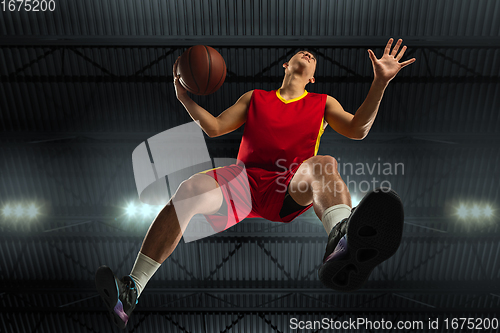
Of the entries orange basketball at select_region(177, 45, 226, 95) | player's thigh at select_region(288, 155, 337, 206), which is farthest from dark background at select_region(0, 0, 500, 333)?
player's thigh at select_region(288, 155, 337, 206)

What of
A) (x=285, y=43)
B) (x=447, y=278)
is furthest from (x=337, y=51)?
(x=447, y=278)

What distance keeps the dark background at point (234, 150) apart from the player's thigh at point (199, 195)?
315 cm

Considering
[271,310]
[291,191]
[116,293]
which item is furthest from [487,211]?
[116,293]

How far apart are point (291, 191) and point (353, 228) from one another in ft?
2.31

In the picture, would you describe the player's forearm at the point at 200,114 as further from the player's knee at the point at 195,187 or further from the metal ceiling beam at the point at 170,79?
the metal ceiling beam at the point at 170,79

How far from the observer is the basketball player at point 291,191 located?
172 centimetres

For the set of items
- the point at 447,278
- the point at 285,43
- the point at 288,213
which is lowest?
the point at 288,213

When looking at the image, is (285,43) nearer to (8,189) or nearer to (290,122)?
(290,122)

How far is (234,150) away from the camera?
6035 millimetres

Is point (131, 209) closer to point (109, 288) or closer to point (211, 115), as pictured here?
point (211, 115)

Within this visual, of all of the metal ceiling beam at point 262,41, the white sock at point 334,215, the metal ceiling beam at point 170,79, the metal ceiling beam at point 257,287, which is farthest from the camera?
the metal ceiling beam at point 257,287

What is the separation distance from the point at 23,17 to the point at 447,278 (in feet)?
28.8

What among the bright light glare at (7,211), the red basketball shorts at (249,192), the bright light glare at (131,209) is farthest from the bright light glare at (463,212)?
the bright light glare at (7,211)

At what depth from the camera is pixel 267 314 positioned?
7.54 metres
